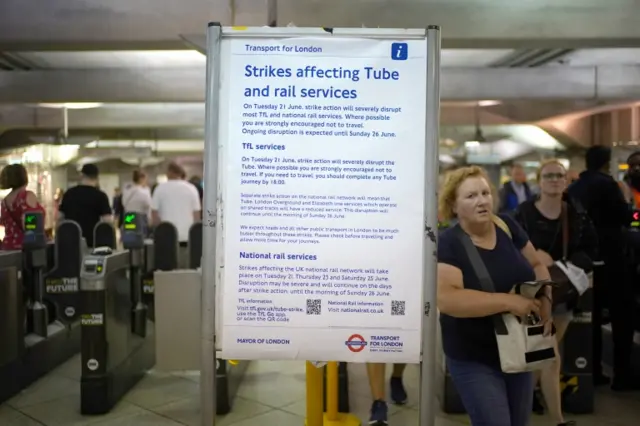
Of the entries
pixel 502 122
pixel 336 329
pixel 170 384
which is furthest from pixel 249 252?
pixel 502 122

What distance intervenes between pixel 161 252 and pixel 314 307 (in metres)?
4.01

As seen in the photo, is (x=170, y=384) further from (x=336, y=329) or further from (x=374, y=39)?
(x=374, y=39)

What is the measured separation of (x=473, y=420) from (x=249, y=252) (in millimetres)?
1144

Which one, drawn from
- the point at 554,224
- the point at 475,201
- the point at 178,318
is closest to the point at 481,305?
the point at 475,201

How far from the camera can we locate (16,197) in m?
5.20

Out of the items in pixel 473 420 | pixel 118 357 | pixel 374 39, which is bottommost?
pixel 118 357

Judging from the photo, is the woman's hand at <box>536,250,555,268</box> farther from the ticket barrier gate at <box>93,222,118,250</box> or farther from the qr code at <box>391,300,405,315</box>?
the ticket barrier gate at <box>93,222,118,250</box>

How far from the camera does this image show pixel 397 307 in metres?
1.99

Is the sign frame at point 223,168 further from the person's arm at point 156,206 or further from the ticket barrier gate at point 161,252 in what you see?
the person's arm at point 156,206

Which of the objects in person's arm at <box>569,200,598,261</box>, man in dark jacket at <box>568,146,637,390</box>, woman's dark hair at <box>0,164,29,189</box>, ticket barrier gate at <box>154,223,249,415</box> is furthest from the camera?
woman's dark hair at <box>0,164,29,189</box>

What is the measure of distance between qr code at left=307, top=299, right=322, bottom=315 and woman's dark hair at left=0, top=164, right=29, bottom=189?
407 centimetres

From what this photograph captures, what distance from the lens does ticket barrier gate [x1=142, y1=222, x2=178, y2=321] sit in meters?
5.70

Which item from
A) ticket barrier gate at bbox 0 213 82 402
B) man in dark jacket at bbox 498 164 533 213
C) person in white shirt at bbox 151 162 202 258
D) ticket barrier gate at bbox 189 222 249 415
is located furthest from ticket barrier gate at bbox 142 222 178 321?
man in dark jacket at bbox 498 164 533 213

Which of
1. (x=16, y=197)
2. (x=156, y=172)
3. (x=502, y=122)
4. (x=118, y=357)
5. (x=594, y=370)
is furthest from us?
(x=156, y=172)
